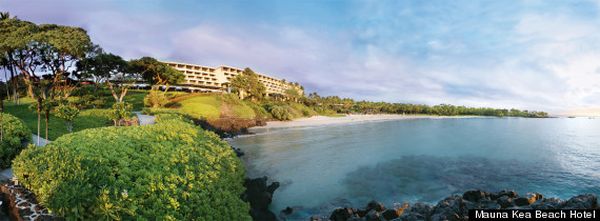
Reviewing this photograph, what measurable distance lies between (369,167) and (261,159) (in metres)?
13.5

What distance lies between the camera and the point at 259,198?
1962 centimetres

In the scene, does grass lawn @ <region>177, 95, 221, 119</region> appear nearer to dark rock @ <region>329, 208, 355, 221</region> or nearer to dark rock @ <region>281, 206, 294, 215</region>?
dark rock @ <region>281, 206, 294, 215</region>

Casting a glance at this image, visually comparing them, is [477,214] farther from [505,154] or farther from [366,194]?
[505,154]

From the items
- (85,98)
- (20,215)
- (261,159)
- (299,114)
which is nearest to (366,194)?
(261,159)

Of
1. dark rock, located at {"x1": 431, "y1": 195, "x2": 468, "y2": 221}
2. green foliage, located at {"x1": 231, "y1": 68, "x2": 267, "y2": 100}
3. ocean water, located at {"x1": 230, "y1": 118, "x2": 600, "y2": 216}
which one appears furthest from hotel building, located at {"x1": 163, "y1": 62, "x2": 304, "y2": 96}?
dark rock, located at {"x1": 431, "y1": 195, "x2": 468, "y2": 221}

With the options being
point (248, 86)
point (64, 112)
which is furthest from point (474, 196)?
point (248, 86)

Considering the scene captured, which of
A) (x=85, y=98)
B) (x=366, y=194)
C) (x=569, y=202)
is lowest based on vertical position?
(x=366, y=194)

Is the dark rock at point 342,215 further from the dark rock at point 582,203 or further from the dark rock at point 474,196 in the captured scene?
the dark rock at point 582,203

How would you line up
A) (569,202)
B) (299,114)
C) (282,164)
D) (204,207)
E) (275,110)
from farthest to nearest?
(299,114) < (275,110) < (282,164) < (569,202) < (204,207)

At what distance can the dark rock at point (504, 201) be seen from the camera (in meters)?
17.7

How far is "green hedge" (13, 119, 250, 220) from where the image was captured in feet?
25.7

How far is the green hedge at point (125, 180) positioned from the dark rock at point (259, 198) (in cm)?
310

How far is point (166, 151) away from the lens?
13.6 meters

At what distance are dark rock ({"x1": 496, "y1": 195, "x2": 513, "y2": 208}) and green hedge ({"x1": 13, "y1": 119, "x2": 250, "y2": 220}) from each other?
16.7 meters
